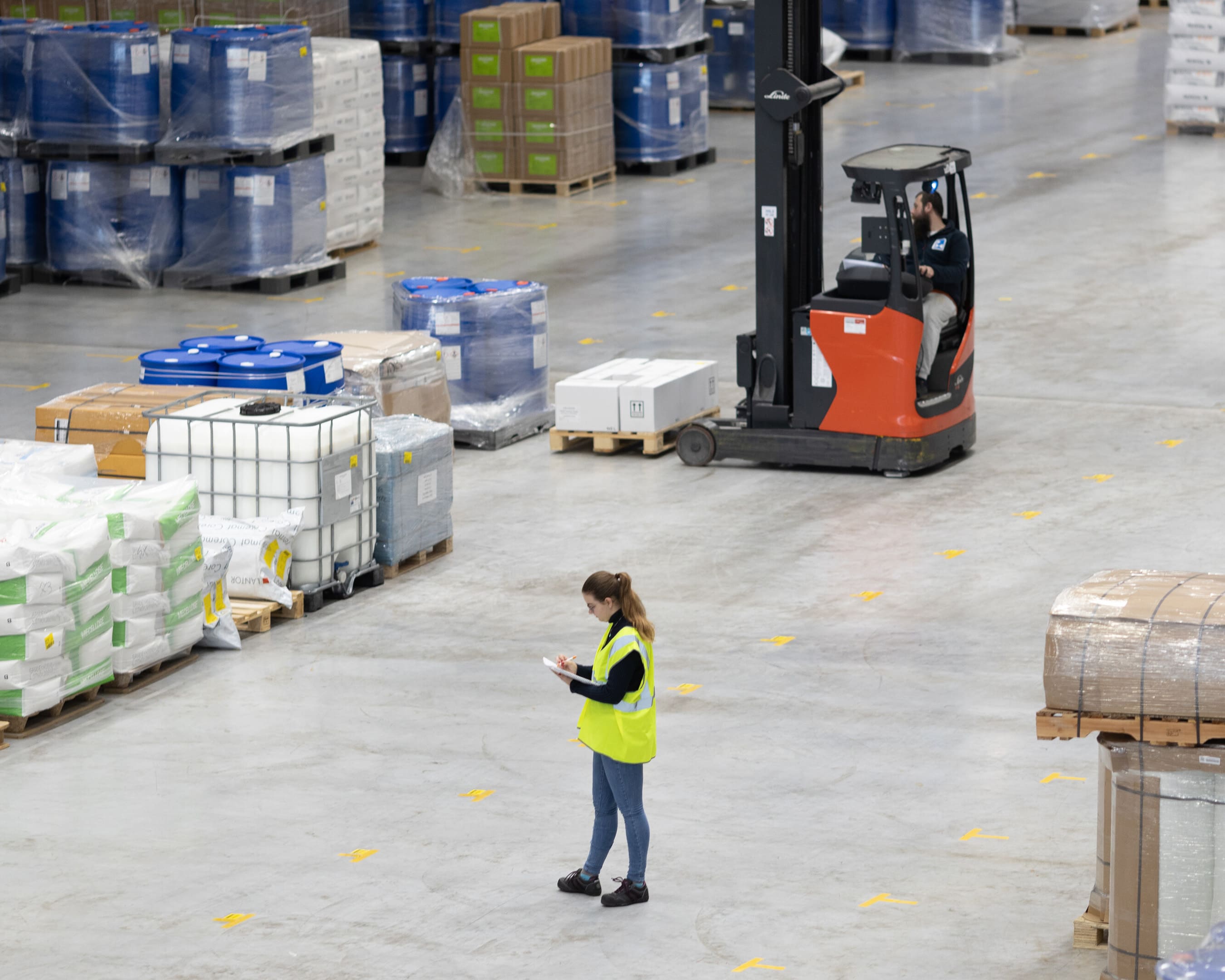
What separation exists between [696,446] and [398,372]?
5.77 ft

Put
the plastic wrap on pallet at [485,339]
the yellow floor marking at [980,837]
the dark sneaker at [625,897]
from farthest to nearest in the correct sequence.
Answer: the plastic wrap on pallet at [485,339], the yellow floor marking at [980,837], the dark sneaker at [625,897]

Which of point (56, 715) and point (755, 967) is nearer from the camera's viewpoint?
point (755, 967)

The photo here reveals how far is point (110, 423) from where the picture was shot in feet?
35.3

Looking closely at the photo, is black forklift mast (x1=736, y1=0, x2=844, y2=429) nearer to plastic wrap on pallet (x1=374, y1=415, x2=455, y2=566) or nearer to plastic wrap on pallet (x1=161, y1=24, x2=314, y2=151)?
plastic wrap on pallet (x1=374, y1=415, x2=455, y2=566)

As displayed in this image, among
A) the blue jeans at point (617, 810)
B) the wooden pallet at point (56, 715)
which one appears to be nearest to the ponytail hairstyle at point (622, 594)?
the blue jeans at point (617, 810)

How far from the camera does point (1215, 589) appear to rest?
6441 millimetres

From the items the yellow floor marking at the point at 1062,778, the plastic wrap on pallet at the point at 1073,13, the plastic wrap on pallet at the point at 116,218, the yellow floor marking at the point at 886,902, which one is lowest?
the yellow floor marking at the point at 886,902

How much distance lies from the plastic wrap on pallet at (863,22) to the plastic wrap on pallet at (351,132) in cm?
1104

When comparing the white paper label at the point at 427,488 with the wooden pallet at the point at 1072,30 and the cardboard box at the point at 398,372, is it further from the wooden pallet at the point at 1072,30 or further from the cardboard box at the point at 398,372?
the wooden pallet at the point at 1072,30

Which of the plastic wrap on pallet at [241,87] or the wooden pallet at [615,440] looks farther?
the plastic wrap on pallet at [241,87]

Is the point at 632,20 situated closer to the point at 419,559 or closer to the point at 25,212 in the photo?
the point at 25,212

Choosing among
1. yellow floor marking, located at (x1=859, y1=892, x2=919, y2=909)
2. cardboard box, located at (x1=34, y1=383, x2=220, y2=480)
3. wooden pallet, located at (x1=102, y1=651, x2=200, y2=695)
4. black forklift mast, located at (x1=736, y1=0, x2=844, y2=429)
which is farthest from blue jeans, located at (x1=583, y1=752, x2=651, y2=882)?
black forklift mast, located at (x1=736, y1=0, x2=844, y2=429)

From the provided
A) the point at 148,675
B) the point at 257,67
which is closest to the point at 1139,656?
the point at 148,675

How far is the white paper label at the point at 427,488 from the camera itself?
10.8m
